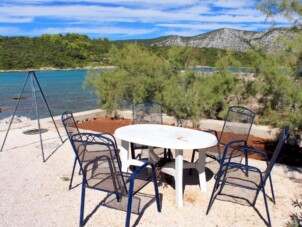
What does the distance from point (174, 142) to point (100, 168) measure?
839 millimetres

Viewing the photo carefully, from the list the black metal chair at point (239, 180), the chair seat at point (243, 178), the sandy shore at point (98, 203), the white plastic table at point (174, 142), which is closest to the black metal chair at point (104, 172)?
the sandy shore at point (98, 203)

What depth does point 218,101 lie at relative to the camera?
7.57m

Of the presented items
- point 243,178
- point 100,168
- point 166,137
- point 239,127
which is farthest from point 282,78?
point 100,168

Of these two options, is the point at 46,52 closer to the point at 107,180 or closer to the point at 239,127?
the point at 239,127

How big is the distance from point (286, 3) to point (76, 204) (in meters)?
3.85

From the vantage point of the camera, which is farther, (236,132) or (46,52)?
(46,52)

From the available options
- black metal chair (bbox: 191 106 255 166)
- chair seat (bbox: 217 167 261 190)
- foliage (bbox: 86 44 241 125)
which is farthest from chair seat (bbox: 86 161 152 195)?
foliage (bbox: 86 44 241 125)

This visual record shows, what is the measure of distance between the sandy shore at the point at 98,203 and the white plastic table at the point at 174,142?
27 centimetres

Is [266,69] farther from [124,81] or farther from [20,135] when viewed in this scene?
[20,135]

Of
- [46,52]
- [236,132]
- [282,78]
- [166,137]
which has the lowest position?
[46,52]

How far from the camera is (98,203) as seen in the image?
342cm

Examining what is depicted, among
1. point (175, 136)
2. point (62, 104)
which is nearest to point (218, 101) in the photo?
point (175, 136)

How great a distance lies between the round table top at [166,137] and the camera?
10.8 ft

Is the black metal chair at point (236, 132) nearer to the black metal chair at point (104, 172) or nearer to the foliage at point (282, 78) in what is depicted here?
the foliage at point (282, 78)
